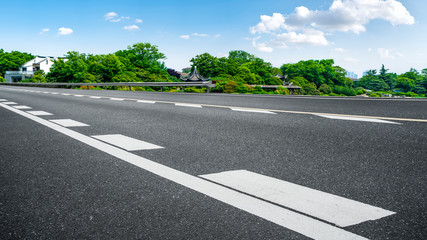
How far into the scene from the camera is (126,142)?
365cm

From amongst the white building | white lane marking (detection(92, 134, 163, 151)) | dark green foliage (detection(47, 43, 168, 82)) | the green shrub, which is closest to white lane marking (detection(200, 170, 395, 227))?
white lane marking (detection(92, 134, 163, 151))

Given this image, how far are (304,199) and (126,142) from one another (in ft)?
7.93

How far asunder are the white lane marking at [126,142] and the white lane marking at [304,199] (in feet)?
4.23

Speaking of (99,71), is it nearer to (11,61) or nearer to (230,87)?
(230,87)

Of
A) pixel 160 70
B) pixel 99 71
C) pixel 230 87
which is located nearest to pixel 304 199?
pixel 230 87

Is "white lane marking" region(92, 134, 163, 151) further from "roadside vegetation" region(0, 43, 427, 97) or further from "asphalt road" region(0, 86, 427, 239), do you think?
"roadside vegetation" region(0, 43, 427, 97)

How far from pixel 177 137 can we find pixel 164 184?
1.88 meters

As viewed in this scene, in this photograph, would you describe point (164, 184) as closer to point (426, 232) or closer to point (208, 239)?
point (208, 239)

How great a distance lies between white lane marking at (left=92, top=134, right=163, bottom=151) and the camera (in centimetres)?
337

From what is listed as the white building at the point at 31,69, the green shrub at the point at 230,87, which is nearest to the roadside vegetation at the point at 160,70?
the green shrub at the point at 230,87

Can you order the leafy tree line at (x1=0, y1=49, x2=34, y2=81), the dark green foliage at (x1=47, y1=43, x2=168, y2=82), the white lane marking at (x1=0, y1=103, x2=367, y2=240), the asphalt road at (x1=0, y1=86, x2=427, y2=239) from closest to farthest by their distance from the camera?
the white lane marking at (x1=0, y1=103, x2=367, y2=240), the asphalt road at (x1=0, y1=86, x2=427, y2=239), the dark green foliage at (x1=47, y1=43, x2=168, y2=82), the leafy tree line at (x1=0, y1=49, x2=34, y2=81)

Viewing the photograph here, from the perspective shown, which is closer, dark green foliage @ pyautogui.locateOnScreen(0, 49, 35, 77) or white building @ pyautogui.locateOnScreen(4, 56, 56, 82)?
white building @ pyautogui.locateOnScreen(4, 56, 56, 82)

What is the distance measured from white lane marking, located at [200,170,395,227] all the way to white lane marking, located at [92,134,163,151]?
129 cm

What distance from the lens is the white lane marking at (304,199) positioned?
1.57 meters
